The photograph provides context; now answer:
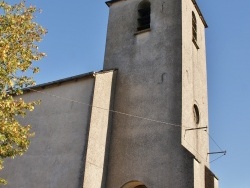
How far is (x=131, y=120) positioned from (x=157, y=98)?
1.36 m

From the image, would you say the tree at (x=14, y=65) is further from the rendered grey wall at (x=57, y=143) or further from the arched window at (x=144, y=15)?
the arched window at (x=144, y=15)

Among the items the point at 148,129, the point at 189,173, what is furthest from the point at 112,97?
the point at 189,173

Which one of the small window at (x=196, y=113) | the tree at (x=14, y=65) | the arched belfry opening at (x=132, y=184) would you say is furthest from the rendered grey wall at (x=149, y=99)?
the tree at (x=14, y=65)

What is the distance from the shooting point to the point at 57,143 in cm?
1329

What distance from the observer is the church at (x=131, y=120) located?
41.9ft

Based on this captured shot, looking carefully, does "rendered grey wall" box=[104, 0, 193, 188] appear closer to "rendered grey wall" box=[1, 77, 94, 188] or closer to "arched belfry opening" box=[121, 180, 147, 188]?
"arched belfry opening" box=[121, 180, 147, 188]

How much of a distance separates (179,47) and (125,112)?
349 cm

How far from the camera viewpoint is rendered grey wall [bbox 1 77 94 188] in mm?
12547

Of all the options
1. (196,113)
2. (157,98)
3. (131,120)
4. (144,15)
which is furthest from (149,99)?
(144,15)

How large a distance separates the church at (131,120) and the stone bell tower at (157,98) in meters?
0.04

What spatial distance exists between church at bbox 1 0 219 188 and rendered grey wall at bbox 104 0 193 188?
0.04 metres

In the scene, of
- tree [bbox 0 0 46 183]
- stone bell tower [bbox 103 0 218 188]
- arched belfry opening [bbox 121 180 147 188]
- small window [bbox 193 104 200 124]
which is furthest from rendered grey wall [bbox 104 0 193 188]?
tree [bbox 0 0 46 183]

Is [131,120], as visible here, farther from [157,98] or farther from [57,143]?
[57,143]

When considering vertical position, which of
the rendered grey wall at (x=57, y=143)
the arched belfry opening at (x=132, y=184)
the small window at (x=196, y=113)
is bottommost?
the arched belfry opening at (x=132, y=184)
